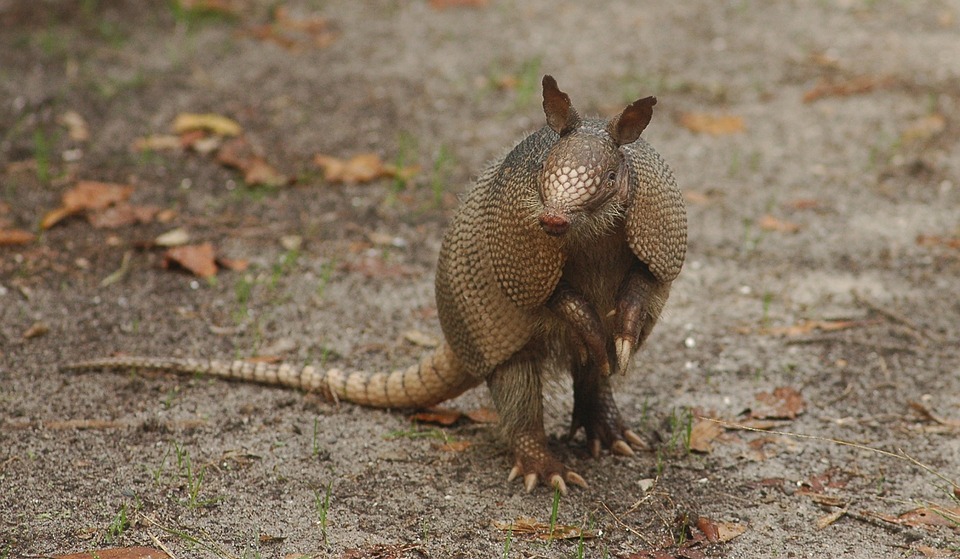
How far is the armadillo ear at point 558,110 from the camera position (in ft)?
12.6

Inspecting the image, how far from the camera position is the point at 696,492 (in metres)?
4.50

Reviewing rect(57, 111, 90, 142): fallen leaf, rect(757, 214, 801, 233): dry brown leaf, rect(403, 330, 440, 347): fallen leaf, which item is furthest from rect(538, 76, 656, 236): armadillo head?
rect(57, 111, 90, 142): fallen leaf

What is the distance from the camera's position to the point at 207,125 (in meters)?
7.90

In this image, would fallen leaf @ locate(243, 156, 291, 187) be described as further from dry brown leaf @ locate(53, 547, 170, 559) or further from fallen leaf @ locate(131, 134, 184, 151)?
dry brown leaf @ locate(53, 547, 170, 559)

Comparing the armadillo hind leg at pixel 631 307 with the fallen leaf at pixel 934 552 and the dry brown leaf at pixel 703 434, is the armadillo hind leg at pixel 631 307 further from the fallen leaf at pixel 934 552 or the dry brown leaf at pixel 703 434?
the fallen leaf at pixel 934 552

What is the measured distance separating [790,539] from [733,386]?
51.6 inches

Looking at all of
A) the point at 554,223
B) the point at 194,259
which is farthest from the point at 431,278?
→ the point at 554,223

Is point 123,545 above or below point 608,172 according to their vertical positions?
below

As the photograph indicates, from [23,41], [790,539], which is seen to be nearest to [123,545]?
[790,539]

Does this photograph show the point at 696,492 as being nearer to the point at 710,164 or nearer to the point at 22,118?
the point at 710,164

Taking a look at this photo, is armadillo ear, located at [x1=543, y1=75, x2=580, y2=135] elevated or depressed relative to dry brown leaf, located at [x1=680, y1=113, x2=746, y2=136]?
elevated

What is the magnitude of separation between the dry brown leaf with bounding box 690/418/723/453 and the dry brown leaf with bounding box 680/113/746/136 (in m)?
3.68

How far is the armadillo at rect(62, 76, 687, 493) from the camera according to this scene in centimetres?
381

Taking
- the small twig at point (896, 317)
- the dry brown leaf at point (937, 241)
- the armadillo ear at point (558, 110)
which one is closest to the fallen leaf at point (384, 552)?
the armadillo ear at point (558, 110)
